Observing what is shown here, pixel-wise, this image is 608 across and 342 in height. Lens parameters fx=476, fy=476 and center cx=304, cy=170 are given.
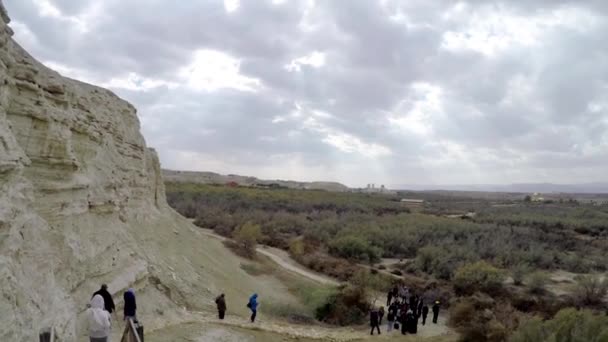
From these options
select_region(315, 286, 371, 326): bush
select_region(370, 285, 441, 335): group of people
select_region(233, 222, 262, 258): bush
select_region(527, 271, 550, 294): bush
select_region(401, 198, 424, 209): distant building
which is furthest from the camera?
select_region(401, 198, 424, 209): distant building

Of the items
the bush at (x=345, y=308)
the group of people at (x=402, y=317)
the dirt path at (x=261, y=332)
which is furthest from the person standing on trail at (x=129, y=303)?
the bush at (x=345, y=308)

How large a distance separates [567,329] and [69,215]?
512 inches

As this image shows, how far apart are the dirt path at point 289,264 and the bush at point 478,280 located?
21.0 feet

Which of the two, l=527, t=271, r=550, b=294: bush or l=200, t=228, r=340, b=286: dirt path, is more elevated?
l=527, t=271, r=550, b=294: bush

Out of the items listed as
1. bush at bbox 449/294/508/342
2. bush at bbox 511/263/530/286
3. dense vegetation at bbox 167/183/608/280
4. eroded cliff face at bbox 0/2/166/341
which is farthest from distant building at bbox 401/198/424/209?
eroded cliff face at bbox 0/2/166/341

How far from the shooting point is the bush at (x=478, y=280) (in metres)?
23.5

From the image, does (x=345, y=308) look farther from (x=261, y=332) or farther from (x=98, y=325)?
(x=98, y=325)

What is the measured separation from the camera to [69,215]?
10258mm

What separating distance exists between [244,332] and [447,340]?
7.57 m

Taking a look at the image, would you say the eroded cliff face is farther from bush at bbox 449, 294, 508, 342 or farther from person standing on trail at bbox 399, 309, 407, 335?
bush at bbox 449, 294, 508, 342

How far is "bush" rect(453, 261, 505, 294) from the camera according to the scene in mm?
23531

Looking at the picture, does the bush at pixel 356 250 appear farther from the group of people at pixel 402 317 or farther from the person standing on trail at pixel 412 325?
the person standing on trail at pixel 412 325

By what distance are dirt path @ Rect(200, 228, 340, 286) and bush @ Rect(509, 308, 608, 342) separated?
12.8 meters

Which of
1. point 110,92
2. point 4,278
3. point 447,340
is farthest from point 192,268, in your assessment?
point 4,278
